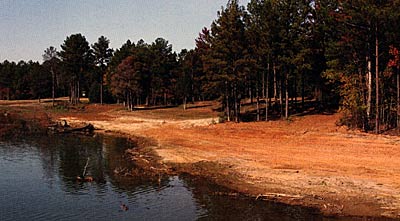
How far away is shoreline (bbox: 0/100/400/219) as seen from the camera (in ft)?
71.4

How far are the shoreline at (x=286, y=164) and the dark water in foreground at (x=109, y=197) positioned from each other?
156cm

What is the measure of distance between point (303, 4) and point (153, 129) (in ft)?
73.4

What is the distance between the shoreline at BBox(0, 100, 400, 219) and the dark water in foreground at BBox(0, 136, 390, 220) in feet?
5.12

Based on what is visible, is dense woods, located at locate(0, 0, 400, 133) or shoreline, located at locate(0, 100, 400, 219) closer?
shoreline, located at locate(0, 100, 400, 219)

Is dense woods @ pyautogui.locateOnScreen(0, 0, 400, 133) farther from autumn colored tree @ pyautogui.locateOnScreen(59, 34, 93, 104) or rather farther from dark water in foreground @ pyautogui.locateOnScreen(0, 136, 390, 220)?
dark water in foreground @ pyautogui.locateOnScreen(0, 136, 390, 220)

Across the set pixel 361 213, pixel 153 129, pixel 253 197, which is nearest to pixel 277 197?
pixel 253 197

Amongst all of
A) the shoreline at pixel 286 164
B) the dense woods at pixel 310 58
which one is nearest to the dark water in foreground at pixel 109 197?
the shoreline at pixel 286 164

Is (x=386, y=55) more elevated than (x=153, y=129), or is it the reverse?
(x=386, y=55)

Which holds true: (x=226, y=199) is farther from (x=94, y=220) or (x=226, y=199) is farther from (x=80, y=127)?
(x=80, y=127)

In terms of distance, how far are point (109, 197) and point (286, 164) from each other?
38.3ft

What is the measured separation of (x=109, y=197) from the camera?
24172 mm

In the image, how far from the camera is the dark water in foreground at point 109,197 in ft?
67.7

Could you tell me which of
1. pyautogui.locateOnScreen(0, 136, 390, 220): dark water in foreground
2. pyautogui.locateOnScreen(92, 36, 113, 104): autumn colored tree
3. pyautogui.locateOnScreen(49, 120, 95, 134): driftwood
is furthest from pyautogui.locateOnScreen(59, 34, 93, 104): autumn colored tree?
pyautogui.locateOnScreen(0, 136, 390, 220): dark water in foreground

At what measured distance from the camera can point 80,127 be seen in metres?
61.7
